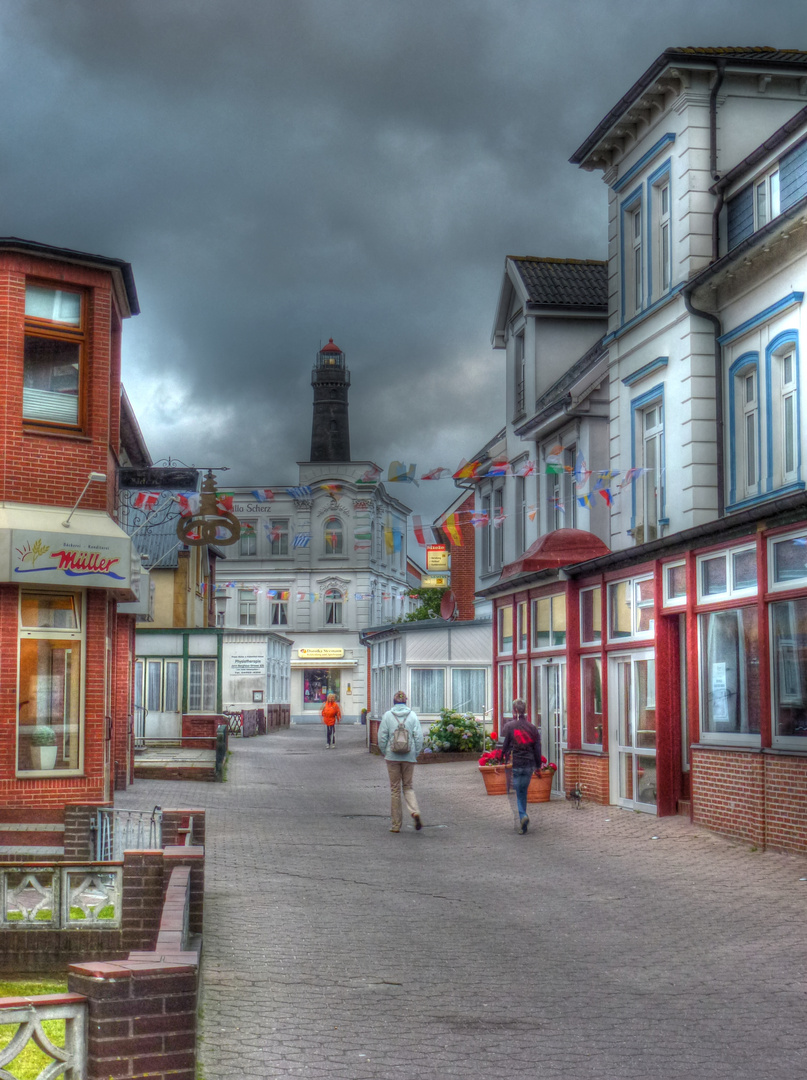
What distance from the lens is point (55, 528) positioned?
15.8 meters

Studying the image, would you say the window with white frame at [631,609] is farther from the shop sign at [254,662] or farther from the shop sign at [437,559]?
the shop sign at [254,662]

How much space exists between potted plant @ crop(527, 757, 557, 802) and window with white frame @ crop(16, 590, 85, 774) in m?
8.57

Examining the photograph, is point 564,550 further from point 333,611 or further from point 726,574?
point 333,611

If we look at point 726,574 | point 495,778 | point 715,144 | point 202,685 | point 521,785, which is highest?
point 715,144

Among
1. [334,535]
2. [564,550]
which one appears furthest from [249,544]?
[564,550]

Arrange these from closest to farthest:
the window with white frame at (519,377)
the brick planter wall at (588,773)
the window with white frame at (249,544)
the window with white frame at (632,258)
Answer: the brick planter wall at (588,773), the window with white frame at (632,258), the window with white frame at (519,377), the window with white frame at (249,544)

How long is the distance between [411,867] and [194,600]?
31.9 metres

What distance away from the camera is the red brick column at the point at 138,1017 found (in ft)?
15.5

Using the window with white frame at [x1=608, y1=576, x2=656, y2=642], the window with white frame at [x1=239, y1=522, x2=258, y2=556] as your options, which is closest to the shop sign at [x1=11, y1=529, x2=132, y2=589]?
the window with white frame at [x1=608, y1=576, x2=656, y2=642]

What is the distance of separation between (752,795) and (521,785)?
3598mm

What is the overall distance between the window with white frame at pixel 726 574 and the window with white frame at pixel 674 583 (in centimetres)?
60

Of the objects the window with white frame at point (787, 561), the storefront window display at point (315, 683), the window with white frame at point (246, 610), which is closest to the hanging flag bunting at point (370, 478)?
the window with white frame at point (787, 561)

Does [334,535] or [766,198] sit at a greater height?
[334,535]

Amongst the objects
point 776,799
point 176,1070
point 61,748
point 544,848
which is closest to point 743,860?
point 776,799
